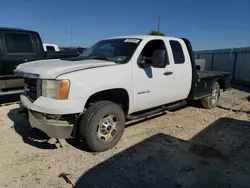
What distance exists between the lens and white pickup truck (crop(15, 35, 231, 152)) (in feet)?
11.4

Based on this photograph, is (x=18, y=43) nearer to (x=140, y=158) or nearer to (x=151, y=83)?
(x=151, y=83)

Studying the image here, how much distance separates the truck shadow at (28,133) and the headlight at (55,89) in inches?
34.5

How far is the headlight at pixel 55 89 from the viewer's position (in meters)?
3.38

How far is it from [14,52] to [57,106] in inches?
166

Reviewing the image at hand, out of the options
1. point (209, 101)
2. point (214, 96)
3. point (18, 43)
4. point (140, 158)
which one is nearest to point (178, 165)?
point (140, 158)

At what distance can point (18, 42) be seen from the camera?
681cm

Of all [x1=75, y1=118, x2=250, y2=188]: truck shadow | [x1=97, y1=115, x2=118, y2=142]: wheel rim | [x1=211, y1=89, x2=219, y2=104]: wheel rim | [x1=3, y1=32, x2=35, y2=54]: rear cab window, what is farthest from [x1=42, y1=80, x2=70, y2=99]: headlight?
[x1=211, y1=89, x2=219, y2=104]: wheel rim

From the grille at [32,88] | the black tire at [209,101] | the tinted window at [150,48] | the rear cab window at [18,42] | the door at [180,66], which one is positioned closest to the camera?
the grille at [32,88]

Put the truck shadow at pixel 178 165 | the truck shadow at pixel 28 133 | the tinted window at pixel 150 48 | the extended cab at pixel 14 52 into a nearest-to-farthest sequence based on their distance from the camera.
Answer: the truck shadow at pixel 178 165 → the truck shadow at pixel 28 133 → the tinted window at pixel 150 48 → the extended cab at pixel 14 52

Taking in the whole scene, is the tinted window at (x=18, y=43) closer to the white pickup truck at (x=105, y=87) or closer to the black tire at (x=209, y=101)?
A: the white pickup truck at (x=105, y=87)

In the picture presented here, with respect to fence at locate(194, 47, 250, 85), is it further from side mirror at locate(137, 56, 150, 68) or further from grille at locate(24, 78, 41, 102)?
grille at locate(24, 78, 41, 102)

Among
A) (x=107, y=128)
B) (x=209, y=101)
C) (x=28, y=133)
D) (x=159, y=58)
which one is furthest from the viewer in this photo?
(x=209, y=101)

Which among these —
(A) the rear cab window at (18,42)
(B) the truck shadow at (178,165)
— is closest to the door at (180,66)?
(B) the truck shadow at (178,165)

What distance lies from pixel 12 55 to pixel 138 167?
16.7 ft
